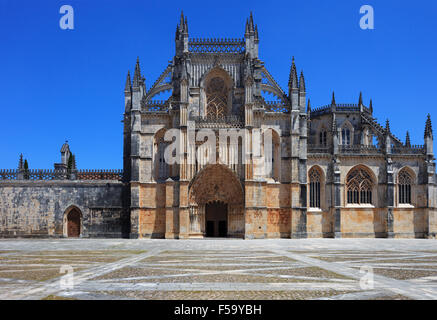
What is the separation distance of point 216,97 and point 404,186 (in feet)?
66.1

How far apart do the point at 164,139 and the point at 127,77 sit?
6.90m

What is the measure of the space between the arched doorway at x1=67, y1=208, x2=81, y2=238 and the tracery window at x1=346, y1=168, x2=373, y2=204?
25.2 metres

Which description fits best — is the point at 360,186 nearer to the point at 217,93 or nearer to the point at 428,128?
the point at 428,128

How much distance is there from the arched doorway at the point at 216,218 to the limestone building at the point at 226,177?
90 millimetres

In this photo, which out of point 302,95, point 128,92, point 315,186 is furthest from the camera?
point 315,186

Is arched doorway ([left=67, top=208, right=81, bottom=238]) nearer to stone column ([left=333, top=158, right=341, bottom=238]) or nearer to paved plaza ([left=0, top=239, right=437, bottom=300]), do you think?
paved plaza ([left=0, top=239, right=437, bottom=300])

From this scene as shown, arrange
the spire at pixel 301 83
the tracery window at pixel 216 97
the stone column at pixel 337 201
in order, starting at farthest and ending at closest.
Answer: the tracery window at pixel 216 97 < the stone column at pixel 337 201 < the spire at pixel 301 83

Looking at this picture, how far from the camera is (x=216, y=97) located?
39156 mm

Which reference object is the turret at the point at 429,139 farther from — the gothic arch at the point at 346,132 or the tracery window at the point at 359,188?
the gothic arch at the point at 346,132

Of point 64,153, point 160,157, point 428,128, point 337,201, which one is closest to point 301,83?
point 337,201

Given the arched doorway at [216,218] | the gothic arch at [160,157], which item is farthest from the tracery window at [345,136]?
the gothic arch at [160,157]

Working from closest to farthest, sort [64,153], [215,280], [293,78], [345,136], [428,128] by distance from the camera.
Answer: [215,280]
[293,78]
[428,128]
[64,153]
[345,136]

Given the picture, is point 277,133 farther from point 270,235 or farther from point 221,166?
point 270,235

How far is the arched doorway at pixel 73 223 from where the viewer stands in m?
37.0
